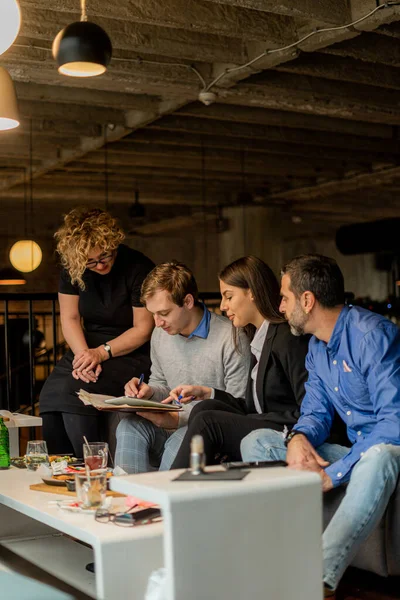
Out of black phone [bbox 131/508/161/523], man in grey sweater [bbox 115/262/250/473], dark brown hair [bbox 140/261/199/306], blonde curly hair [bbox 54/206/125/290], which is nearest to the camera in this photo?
black phone [bbox 131/508/161/523]

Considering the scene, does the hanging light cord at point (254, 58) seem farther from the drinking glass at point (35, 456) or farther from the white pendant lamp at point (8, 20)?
the drinking glass at point (35, 456)

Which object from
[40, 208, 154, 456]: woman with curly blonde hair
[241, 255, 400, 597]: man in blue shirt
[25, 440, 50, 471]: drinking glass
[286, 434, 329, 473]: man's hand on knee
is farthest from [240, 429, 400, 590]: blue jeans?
[40, 208, 154, 456]: woman with curly blonde hair

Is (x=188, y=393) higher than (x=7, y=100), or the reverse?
(x=7, y=100)

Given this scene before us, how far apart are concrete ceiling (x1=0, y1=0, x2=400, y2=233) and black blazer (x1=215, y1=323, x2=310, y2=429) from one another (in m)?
1.79

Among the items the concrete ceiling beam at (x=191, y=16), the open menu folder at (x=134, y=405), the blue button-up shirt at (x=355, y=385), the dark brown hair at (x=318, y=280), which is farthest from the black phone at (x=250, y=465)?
the concrete ceiling beam at (x=191, y=16)

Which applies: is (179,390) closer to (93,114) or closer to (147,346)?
(147,346)

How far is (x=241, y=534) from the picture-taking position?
196 cm

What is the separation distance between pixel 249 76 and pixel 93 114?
1629 millimetres

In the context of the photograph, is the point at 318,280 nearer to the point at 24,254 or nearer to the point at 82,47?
the point at 82,47

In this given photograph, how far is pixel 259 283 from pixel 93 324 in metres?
1.24

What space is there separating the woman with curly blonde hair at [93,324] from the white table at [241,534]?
2233mm

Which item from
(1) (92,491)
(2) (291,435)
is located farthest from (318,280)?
(1) (92,491)

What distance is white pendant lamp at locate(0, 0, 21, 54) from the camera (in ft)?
8.11

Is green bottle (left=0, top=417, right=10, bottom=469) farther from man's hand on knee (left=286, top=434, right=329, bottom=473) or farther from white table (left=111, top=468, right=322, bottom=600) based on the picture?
white table (left=111, top=468, right=322, bottom=600)
